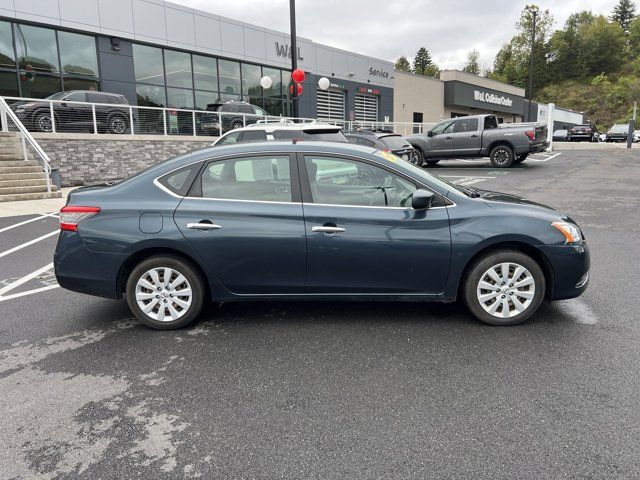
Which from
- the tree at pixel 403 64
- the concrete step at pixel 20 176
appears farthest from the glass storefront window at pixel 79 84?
the tree at pixel 403 64

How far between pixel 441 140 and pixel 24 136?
45.9 feet

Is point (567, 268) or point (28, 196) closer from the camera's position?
point (567, 268)

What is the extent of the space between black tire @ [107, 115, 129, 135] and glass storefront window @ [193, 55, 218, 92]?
7.62 m

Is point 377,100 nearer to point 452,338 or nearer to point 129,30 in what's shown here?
point 129,30

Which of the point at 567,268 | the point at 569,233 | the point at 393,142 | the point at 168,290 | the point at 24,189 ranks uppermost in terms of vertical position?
the point at 393,142

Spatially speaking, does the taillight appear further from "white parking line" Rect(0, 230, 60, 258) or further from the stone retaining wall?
the stone retaining wall

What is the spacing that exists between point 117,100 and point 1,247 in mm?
10978

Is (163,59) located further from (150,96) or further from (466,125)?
(466,125)

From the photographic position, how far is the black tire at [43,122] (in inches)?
595

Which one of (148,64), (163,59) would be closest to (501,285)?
(148,64)

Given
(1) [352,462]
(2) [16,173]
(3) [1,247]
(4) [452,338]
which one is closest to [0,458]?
(1) [352,462]

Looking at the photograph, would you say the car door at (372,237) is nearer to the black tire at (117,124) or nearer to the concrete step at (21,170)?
the concrete step at (21,170)

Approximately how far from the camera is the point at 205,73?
2422cm

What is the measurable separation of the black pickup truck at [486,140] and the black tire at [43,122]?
13.3 m
